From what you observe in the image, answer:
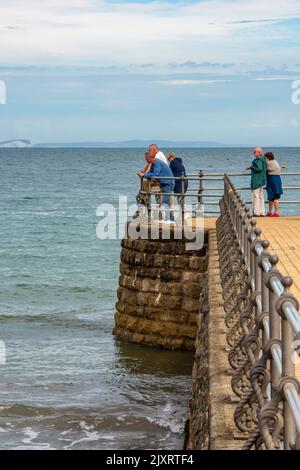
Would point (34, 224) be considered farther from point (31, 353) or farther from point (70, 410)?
point (70, 410)

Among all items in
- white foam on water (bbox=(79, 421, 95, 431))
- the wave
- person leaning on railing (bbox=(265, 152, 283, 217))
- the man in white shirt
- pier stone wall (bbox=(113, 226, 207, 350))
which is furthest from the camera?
person leaning on railing (bbox=(265, 152, 283, 217))

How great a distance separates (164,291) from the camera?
698 inches

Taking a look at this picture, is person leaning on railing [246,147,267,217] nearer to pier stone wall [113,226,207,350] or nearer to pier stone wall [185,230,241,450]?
pier stone wall [113,226,207,350]

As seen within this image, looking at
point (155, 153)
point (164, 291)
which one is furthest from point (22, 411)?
point (155, 153)

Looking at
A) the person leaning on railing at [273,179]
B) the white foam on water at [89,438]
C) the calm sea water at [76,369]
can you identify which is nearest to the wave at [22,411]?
the calm sea water at [76,369]

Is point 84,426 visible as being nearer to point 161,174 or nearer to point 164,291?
point 164,291

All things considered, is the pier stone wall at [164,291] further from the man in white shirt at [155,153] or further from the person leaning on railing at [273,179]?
the person leaning on railing at [273,179]

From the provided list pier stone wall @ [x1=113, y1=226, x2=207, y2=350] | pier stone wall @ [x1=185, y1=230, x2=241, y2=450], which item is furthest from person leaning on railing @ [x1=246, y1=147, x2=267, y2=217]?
pier stone wall @ [x1=185, y1=230, x2=241, y2=450]

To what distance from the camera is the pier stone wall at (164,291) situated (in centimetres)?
1744

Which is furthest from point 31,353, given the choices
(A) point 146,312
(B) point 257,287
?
(B) point 257,287

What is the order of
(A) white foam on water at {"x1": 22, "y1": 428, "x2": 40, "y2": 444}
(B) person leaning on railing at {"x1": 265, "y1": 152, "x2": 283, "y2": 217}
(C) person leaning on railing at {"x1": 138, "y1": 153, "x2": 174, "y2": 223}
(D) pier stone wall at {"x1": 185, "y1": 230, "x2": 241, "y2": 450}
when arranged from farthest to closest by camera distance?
1. (B) person leaning on railing at {"x1": 265, "y1": 152, "x2": 283, "y2": 217}
2. (C) person leaning on railing at {"x1": 138, "y1": 153, "x2": 174, "y2": 223}
3. (A) white foam on water at {"x1": 22, "y1": 428, "x2": 40, "y2": 444}
4. (D) pier stone wall at {"x1": 185, "y1": 230, "x2": 241, "y2": 450}

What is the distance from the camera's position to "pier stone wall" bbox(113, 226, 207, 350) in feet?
57.2

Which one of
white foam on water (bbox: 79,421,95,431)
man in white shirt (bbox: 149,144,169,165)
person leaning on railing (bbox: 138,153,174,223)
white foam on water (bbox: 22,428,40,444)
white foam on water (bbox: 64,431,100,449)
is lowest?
white foam on water (bbox: 22,428,40,444)

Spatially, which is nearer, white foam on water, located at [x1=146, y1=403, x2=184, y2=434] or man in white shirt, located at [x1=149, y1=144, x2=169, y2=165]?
white foam on water, located at [x1=146, y1=403, x2=184, y2=434]
